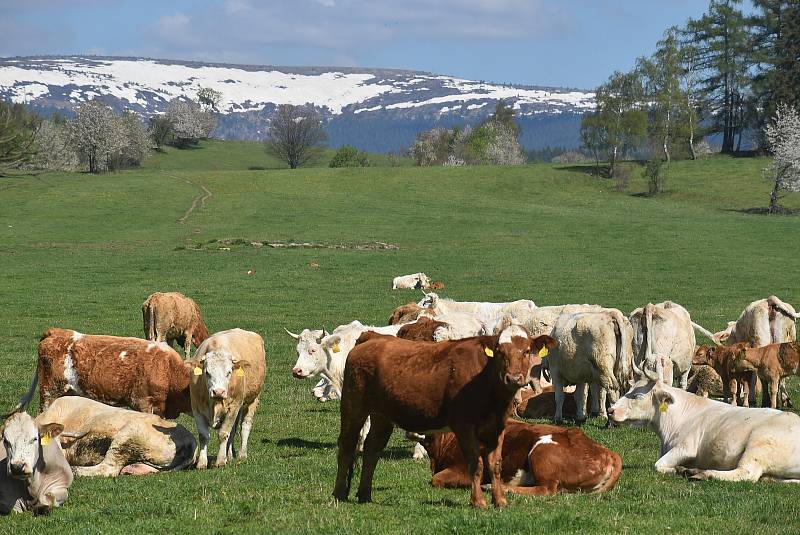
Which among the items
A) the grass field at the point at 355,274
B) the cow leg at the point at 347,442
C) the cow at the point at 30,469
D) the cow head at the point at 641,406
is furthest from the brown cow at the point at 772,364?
the cow at the point at 30,469

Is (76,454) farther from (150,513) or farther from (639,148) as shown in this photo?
(639,148)

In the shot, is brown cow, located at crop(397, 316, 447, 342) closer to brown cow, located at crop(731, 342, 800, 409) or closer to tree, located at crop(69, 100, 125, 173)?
brown cow, located at crop(731, 342, 800, 409)

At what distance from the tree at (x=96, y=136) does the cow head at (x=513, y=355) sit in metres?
106

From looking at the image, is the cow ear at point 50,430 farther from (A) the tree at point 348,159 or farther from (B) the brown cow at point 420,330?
(A) the tree at point 348,159

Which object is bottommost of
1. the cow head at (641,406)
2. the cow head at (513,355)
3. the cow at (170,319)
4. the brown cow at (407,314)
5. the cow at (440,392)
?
the cow at (170,319)

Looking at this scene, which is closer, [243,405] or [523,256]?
[243,405]

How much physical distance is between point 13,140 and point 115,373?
86.7m

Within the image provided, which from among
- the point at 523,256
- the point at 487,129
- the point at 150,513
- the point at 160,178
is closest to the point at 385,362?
the point at 150,513

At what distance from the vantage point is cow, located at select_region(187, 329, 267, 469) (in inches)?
458

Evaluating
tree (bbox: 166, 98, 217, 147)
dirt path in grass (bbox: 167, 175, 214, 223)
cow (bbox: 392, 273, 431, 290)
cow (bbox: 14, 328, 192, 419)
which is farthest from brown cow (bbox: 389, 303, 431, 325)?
tree (bbox: 166, 98, 217, 147)

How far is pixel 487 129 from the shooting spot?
144 m

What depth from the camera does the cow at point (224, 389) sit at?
38.1 feet

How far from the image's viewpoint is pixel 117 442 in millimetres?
11445

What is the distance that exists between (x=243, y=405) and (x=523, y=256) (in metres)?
36.0
